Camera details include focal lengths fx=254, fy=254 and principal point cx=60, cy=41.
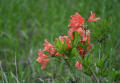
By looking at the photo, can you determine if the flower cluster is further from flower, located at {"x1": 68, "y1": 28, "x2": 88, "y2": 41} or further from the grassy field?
the grassy field

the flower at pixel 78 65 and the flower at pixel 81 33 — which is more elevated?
the flower at pixel 81 33

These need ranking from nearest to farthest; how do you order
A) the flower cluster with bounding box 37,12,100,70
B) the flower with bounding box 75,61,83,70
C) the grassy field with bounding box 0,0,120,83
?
the flower cluster with bounding box 37,12,100,70 → the flower with bounding box 75,61,83,70 → the grassy field with bounding box 0,0,120,83

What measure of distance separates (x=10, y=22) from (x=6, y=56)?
2.87 feet

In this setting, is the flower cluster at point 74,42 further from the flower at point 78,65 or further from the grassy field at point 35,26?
the grassy field at point 35,26

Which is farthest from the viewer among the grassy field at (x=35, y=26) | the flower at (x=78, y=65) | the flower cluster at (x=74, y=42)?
the grassy field at (x=35, y=26)

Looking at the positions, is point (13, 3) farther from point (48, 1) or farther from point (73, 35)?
point (73, 35)

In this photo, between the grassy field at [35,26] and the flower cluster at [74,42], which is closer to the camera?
the flower cluster at [74,42]

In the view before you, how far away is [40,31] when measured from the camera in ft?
12.8

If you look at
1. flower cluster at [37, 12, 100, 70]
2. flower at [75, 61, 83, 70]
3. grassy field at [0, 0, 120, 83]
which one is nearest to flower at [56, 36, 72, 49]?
flower cluster at [37, 12, 100, 70]

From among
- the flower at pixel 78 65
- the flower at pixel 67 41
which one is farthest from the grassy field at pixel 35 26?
the flower at pixel 67 41

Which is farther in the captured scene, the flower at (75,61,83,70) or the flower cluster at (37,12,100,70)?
the flower at (75,61,83,70)

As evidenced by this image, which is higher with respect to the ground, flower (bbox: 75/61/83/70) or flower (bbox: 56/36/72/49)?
flower (bbox: 56/36/72/49)

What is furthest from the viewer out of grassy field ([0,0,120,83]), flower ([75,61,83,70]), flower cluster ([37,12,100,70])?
grassy field ([0,0,120,83])

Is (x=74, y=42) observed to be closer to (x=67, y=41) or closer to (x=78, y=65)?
(x=67, y=41)
